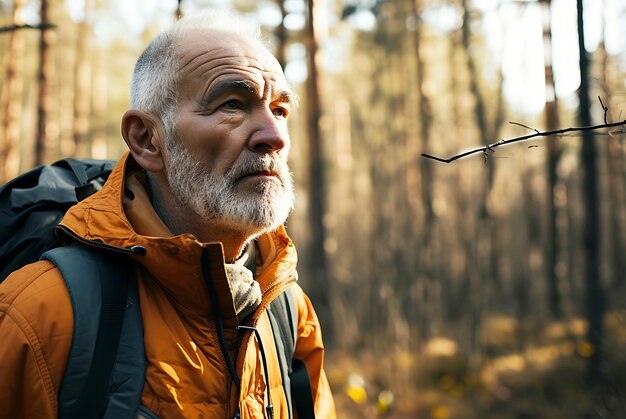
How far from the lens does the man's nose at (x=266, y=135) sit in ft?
6.13

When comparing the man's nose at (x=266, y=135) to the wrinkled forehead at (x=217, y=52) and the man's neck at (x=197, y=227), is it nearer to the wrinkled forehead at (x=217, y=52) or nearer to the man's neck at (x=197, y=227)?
the wrinkled forehead at (x=217, y=52)

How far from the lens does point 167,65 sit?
76.7 inches

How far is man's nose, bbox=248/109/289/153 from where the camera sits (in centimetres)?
187

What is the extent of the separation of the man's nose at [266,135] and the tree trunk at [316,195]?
868 centimetres

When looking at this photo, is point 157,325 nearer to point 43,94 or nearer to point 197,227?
point 197,227

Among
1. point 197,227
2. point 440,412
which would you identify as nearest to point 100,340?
point 197,227

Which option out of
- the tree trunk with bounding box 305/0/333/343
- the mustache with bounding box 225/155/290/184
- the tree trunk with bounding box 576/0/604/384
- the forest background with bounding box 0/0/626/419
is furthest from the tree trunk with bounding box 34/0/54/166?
the tree trunk with bounding box 576/0/604/384

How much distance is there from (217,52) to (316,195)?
29.2 feet

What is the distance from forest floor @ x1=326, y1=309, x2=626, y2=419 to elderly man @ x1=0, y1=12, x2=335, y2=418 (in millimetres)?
6072

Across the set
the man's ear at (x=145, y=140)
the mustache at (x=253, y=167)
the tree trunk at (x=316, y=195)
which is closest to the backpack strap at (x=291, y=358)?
the mustache at (x=253, y=167)

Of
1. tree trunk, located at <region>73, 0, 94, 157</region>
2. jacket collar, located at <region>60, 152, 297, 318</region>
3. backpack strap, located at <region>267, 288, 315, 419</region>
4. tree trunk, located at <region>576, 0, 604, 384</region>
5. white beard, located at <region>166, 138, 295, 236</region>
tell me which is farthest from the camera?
tree trunk, located at <region>73, 0, 94, 157</region>

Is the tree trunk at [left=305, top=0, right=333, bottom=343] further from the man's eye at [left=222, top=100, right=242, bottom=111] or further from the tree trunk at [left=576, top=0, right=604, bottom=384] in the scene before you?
the man's eye at [left=222, top=100, right=242, bottom=111]

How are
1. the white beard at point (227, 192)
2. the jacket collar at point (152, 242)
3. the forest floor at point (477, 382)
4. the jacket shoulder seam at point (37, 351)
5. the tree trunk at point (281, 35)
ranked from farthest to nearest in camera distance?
the tree trunk at point (281, 35) → the forest floor at point (477, 382) → the white beard at point (227, 192) → the jacket collar at point (152, 242) → the jacket shoulder seam at point (37, 351)

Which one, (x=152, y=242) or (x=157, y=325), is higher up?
(x=152, y=242)
